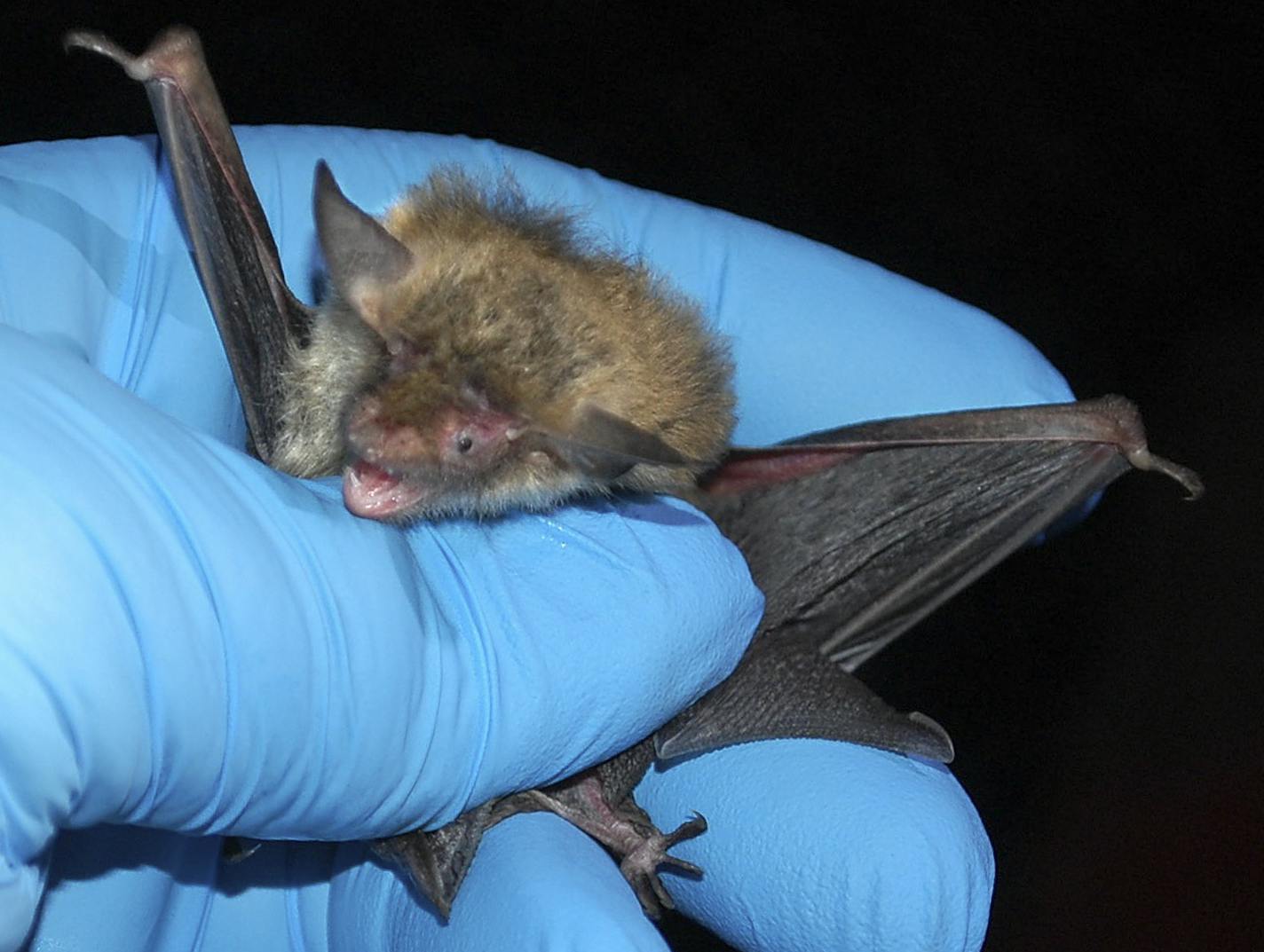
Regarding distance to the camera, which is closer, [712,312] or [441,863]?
[441,863]

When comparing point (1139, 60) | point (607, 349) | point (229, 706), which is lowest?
point (229, 706)

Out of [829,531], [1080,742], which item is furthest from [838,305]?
[1080,742]

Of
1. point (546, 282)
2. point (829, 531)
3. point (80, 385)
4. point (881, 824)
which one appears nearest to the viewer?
point (80, 385)

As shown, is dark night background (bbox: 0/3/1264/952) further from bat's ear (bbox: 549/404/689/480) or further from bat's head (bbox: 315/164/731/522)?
bat's ear (bbox: 549/404/689/480)

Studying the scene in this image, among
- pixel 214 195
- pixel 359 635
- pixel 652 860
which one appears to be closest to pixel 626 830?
pixel 652 860

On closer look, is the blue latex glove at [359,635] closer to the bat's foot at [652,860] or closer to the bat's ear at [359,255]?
the bat's foot at [652,860]

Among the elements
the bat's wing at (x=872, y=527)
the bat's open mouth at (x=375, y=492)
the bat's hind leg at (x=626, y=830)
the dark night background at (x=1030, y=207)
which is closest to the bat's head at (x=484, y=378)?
the bat's open mouth at (x=375, y=492)

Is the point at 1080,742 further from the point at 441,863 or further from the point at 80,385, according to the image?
the point at 80,385

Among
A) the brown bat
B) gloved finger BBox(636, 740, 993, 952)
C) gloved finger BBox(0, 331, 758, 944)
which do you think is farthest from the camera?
gloved finger BBox(636, 740, 993, 952)

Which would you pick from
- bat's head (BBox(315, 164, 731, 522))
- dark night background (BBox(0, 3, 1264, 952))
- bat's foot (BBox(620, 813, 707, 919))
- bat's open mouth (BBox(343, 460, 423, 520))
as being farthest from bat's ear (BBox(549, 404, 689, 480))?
dark night background (BBox(0, 3, 1264, 952))
